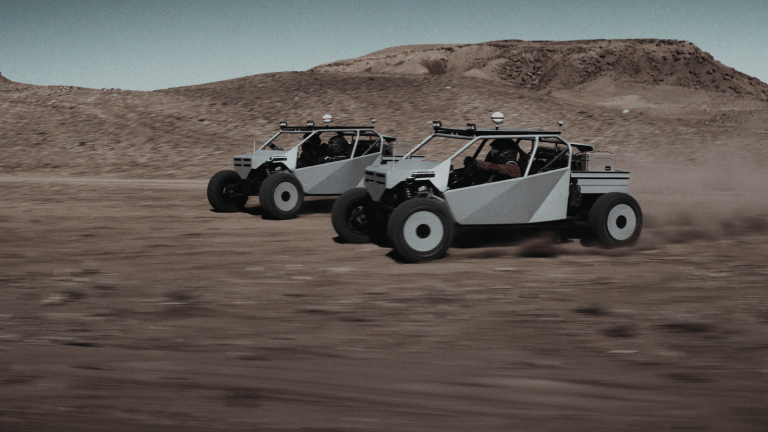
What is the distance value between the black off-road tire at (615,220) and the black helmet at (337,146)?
16.8ft

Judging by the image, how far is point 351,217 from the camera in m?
10.0

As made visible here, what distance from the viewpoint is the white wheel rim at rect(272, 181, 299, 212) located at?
12367 millimetres

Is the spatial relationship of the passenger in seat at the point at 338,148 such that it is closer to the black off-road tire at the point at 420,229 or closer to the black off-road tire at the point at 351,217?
the black off-road tire at the point at 351,217

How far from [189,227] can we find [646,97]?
11054cm

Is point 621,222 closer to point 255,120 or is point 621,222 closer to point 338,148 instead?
point 338,148

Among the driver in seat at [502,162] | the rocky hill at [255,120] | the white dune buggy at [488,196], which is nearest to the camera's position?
the white dune buggy at [488,196]

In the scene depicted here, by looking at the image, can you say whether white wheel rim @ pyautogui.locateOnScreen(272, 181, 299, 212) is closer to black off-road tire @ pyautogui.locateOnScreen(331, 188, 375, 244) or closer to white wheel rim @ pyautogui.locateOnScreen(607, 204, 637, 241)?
black off-road tire @ pyautogui.locateOnScreen(331, 188, 375, 244)

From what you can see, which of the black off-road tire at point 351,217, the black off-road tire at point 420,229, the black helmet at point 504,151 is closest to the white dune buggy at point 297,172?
the black off-road tire at point 351,217

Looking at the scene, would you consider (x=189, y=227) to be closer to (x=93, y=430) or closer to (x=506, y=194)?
(x=506, y=194)

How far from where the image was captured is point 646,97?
112500mm

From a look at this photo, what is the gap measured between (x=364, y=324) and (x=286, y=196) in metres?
6.76

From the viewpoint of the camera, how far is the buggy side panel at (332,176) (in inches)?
499

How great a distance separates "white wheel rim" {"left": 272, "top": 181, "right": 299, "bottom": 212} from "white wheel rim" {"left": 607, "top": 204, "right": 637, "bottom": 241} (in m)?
5.26

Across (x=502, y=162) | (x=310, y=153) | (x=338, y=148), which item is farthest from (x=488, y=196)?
(x=310, y=153)
